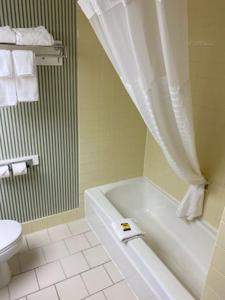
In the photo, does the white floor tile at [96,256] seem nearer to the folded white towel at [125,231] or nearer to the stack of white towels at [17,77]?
the folded white towel at [125,231]

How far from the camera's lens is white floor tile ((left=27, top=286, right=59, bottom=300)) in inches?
63.1

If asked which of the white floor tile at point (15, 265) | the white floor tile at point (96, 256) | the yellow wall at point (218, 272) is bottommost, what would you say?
the white floor tile at point (15, 265)

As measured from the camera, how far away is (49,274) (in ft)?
5.84

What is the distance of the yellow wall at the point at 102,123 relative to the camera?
188 centimetres

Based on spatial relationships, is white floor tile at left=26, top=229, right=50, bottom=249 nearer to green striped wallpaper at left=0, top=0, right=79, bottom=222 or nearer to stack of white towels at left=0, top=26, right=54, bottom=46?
green striped wallpaper at left=0, top=0, right=79, bottom=222

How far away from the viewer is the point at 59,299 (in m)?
1.60

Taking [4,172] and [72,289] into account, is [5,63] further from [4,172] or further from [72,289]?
[72,289]

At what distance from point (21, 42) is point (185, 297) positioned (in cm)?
180

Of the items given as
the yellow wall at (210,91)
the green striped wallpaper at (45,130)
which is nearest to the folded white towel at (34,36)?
the green striped wallpaper at (45,130)

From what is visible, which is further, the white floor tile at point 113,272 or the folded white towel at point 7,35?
the white floor tile at point 113,272

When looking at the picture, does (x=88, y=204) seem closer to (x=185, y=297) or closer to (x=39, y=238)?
(x=39, y=238)

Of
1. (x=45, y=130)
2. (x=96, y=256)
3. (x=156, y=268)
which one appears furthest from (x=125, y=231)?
(x=45, y=130)

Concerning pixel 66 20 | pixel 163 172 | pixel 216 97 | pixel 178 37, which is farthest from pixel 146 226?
pixel 66 20

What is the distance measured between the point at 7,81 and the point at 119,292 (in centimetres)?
168
